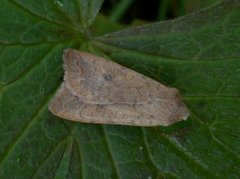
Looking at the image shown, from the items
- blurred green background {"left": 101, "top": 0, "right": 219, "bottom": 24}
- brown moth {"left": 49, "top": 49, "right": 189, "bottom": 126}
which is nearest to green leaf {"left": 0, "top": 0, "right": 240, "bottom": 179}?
brown moth {"left": 49, "top": 49, "right": 189, "bottom": 126}

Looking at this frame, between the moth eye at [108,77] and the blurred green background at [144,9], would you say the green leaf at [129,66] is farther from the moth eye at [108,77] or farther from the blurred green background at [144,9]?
the blurred green background at [144,9]

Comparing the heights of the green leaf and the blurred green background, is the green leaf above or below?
below

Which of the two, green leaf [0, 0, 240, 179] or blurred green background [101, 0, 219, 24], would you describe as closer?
green leaf [0, 0, 240, 179]

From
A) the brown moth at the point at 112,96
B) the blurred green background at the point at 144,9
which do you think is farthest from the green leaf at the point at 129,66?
the blurred green background at the point at 144,9

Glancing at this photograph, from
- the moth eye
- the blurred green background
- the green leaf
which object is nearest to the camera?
the green leaf

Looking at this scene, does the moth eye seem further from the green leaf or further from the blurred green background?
the blurred green background

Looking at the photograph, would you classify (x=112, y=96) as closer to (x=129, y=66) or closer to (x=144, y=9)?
(x=129, y=66)

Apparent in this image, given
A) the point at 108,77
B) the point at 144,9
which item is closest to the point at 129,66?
the point at 108,77

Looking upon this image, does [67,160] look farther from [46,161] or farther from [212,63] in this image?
[212,63]
